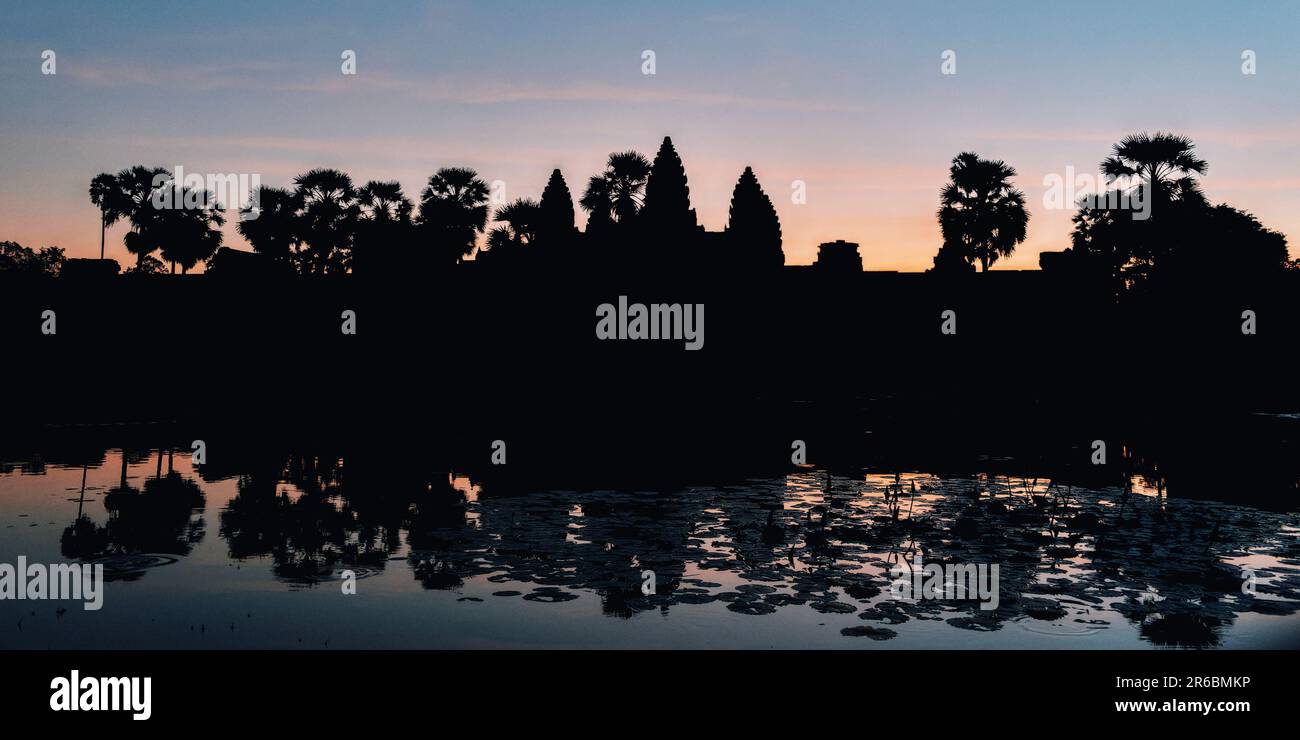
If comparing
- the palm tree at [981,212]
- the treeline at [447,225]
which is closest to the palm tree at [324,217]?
the treeline at [447,225]

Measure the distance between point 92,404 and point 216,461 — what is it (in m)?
22.1

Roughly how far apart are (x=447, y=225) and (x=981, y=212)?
3792cm

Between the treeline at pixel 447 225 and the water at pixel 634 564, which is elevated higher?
the treeline at pixel 447 225

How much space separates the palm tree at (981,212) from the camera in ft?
199

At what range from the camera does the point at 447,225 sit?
6600cm

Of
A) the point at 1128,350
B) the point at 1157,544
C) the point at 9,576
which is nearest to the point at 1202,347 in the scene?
Answer: the point at 1128,350

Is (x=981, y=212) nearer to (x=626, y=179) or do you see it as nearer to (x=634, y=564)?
(x=626, y=179)

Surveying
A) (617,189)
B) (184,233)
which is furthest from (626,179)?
(184,233)

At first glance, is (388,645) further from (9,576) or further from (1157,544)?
(1157,544)

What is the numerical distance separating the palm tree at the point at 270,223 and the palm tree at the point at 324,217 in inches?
35.2

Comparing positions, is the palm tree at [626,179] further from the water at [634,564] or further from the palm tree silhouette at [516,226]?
the water at [634,564]

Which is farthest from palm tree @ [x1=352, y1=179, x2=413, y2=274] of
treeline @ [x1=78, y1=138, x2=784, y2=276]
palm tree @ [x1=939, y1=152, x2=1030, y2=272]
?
palm tree @ [x1=939, y1=152, x2=1030, y2=272]

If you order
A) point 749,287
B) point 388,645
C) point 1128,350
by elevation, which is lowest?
point 388,645
